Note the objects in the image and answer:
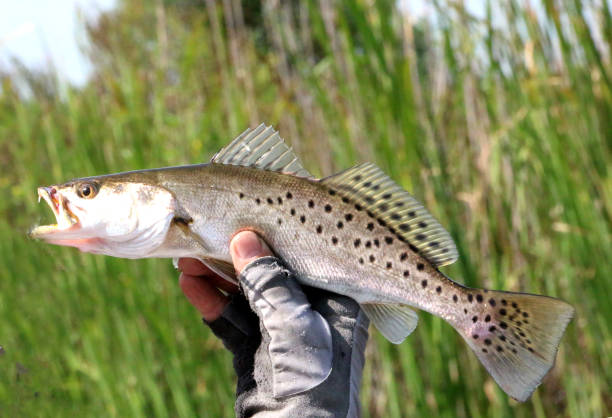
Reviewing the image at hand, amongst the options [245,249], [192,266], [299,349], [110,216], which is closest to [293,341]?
[299,349]

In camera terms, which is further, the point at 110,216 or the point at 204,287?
the point at 204,287

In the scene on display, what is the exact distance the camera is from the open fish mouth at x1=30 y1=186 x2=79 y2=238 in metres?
1.25

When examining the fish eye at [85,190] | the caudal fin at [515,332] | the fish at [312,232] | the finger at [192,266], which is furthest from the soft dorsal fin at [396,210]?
the fish eye at [85,190]

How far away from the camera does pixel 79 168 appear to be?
8.34 ft

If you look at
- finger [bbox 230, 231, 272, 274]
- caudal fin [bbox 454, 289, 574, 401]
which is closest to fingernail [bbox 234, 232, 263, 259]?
finger [bbox 230, 231, 272, 274]

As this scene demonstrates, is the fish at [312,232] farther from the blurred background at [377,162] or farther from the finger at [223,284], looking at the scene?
the blurred background at [377,162]

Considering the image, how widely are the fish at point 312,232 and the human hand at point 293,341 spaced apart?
0.05 metres

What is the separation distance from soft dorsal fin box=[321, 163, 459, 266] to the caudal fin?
0.10 meters

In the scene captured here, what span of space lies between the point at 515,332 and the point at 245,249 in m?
0.53

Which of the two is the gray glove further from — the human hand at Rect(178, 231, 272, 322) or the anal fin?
the human hand at Rect(178, 231, 272, 322)

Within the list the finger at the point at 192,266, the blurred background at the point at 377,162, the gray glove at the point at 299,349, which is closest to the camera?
the gray glove at the point at 299,349

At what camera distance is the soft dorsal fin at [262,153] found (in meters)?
1.32

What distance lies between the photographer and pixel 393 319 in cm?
135

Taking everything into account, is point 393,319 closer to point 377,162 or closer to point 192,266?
point 192,266
